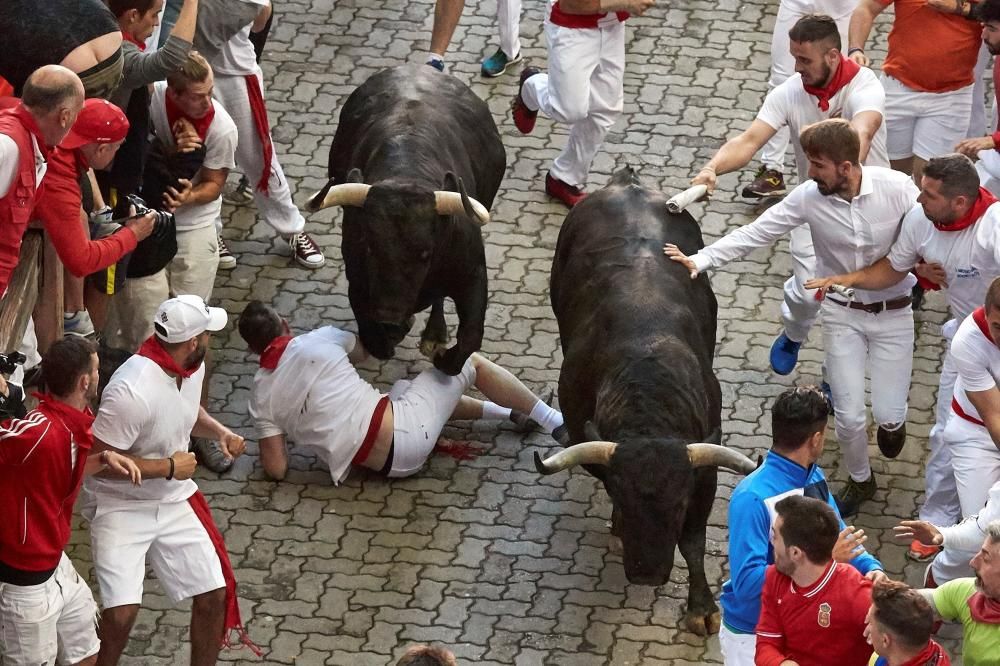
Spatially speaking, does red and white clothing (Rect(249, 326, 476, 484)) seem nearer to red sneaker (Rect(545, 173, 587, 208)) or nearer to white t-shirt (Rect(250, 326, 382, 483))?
→ white t-shirt (Rect(250, 326, 382, 483))

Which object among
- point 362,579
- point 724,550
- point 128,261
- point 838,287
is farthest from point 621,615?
point 128,261

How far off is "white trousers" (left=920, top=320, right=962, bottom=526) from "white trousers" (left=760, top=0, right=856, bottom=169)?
3.33 metres

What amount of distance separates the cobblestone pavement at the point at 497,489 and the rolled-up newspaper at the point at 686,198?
1.56 metres

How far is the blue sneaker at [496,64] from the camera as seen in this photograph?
1407 cm

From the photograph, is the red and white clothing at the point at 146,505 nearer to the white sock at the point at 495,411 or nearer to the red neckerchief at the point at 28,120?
the red neckerchief at the point at 28,120

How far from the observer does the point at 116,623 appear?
7918 mm

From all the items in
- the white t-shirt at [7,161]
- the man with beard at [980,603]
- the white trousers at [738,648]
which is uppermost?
the white t-shirt at [7,161]

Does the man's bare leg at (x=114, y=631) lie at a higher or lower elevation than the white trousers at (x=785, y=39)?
lower

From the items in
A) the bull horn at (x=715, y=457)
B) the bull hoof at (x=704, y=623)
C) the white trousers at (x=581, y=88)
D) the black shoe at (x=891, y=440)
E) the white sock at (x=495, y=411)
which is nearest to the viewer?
the bull horn at (x=715, y=457)

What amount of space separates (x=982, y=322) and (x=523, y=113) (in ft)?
17.0

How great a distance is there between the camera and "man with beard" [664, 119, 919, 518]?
928 centimetres

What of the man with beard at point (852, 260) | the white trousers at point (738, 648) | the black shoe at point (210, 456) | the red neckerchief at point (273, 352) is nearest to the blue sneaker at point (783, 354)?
the man with beard at point (852, 260)

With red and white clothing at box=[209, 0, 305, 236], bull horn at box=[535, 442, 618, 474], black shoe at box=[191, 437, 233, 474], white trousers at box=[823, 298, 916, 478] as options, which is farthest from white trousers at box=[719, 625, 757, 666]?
red and white clothing at box=[209, 0, 305, 236]

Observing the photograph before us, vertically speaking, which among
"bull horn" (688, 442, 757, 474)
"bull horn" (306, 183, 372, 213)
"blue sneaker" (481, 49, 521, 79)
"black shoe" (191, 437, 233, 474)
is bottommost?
"black shoe" (191, 437, 233, 474)
